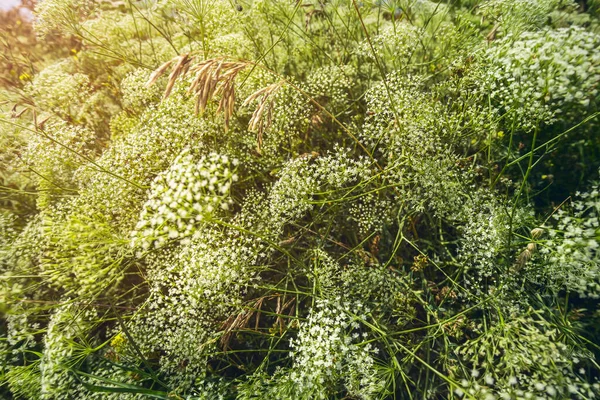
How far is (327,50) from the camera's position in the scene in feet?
13.3

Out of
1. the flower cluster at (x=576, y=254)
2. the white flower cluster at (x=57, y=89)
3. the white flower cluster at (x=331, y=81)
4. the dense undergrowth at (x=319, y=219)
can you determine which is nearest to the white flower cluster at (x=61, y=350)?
the dense undergrowth at (x=319, y=219)

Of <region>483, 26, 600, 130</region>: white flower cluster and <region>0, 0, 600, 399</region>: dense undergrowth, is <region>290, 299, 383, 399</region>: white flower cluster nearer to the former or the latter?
<region>0, 0, 600, 399</region>: dense undergrowth

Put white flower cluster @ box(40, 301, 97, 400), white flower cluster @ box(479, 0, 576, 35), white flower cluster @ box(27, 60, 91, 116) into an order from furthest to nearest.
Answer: white flower cluster @ box(27, 60, 91, 116) → white flower cluster @ box(479, 0, 576, 35) → white flower cluster @ box(40, 301, 97, 400)

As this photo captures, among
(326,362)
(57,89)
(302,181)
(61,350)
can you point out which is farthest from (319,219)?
(57,89)

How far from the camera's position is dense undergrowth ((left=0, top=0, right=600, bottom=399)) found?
221cm

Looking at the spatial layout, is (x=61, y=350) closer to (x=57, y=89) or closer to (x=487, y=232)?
(x=57, y=89)

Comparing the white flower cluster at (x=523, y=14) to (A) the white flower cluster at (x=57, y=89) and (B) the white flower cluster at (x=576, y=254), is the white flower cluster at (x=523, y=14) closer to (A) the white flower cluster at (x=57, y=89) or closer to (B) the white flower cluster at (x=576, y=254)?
(B) the white flower cluster at (x=576, y=254)

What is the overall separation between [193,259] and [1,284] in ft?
5.20

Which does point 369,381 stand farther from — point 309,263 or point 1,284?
point 1,284

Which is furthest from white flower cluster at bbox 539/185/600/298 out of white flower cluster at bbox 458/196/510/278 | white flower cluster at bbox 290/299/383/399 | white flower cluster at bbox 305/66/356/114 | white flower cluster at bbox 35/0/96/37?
white flower cluster at bbox 35/0/96/37

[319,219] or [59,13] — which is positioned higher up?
[59,13]

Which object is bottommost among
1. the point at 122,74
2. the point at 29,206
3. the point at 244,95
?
the point at 244,95

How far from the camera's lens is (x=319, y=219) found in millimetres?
3211

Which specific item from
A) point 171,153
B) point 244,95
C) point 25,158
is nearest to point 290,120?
point 244,95
